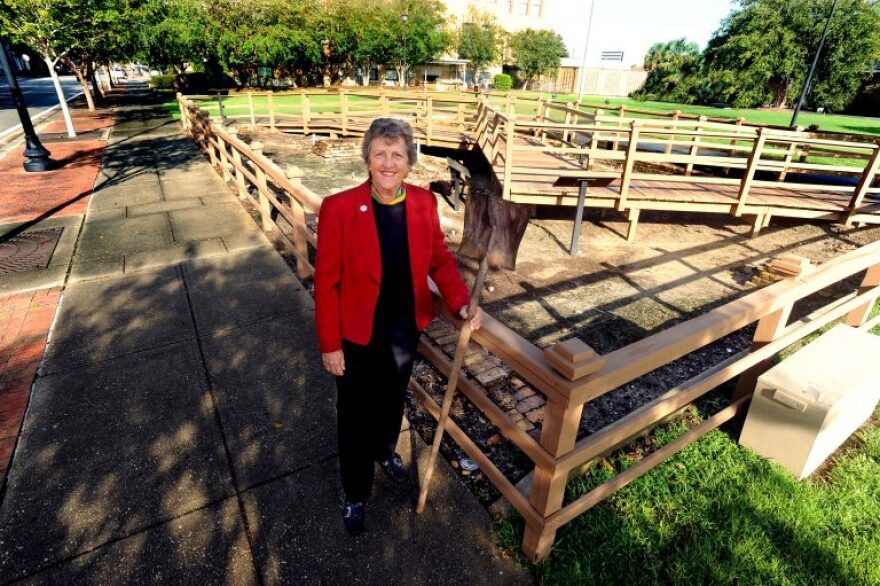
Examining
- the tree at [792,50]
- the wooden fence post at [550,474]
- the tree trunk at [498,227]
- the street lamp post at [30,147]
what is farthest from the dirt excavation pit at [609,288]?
the tree at [792,50]

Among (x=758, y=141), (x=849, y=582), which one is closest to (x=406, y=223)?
(x=849, y=582)

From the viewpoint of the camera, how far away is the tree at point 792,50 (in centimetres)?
3428

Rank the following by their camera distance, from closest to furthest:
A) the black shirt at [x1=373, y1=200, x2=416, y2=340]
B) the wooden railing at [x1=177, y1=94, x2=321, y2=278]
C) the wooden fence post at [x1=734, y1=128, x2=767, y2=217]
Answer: the black shirt at [x1=373, y1=200, x2=416, y2=340] < the wooden railing at [x1=177, y1=94, x2=321, y2=278] < the wooden fence post at [x1=734, y1=128, x2=767, y2=217]

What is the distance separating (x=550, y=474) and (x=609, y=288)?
480 cm

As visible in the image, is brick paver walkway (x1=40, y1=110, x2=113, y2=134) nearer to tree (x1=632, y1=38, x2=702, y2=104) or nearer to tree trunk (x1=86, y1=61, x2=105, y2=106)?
tree trunk (x1=86, y1=61, x2=105, y2=106)

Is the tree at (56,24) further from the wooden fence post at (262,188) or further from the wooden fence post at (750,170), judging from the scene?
the wooden fence post at (750,170)

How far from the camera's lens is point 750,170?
7730 mm

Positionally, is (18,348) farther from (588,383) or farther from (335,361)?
(588,383)

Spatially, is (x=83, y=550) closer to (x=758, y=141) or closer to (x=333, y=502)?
(x=333, y=502)

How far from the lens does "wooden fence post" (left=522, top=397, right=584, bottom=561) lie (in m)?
1.94

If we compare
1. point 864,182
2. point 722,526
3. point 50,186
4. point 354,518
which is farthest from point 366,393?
point 50,186

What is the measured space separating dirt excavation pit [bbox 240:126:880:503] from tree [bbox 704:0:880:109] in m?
36.9

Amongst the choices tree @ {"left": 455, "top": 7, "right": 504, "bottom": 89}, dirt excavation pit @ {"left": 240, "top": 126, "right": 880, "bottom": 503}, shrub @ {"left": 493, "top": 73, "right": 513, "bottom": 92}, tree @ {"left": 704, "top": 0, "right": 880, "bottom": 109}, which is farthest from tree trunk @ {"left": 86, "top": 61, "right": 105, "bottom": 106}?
shrub @ {"left": 493, "top": 73, "right": 513, "bottom": 92}

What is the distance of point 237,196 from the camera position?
8875 mm
